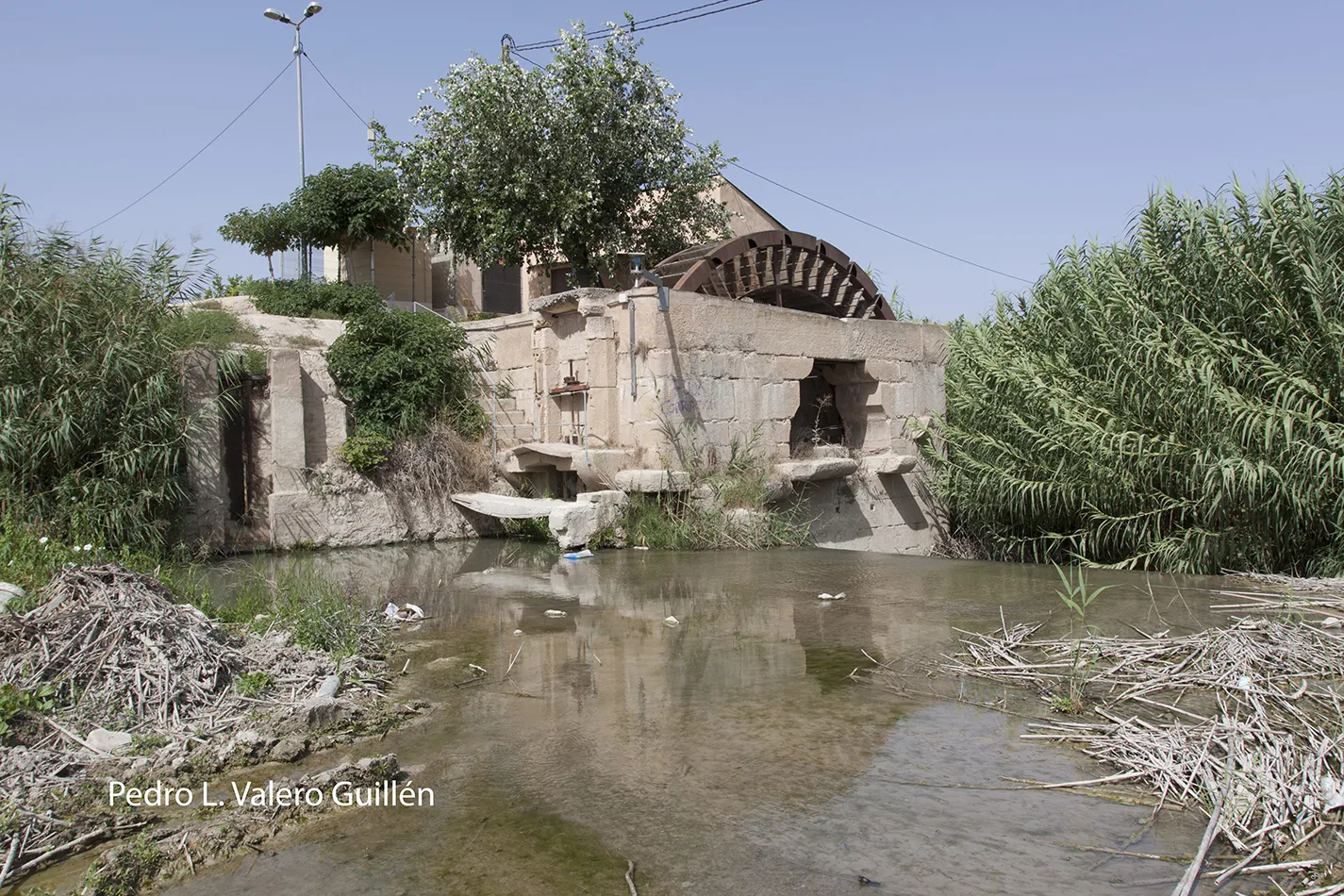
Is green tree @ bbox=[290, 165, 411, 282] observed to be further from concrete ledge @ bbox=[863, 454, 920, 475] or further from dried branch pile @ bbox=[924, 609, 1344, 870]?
dried branch pile @ bbox=[924, 609, 1344, 870]

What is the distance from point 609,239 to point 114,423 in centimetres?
1048

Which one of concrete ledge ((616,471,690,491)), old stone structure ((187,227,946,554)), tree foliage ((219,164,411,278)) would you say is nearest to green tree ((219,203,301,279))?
tree foliage ((219,164,411,278))

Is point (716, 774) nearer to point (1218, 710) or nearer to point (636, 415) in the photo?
point (1218, 710)

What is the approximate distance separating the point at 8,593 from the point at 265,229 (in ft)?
59.8

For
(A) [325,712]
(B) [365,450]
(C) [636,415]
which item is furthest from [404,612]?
(B) [365,450]

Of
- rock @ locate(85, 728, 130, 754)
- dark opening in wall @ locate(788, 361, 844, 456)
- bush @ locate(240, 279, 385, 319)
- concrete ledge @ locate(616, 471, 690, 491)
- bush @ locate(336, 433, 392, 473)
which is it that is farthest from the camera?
bush @ locate(240, 279, 385, 319)

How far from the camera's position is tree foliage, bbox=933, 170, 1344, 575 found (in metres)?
7.34

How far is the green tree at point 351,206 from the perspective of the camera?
19891 millimetres

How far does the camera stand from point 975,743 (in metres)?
3.46

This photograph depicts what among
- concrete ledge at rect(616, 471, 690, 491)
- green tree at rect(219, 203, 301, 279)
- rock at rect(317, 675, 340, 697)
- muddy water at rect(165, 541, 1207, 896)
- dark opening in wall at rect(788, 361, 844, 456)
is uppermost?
green tree at rect(219, 203, 301, 279)

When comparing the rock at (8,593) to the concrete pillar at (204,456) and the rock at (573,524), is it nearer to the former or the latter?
the concrete pillar at (204,456)

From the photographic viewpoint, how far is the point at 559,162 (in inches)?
630

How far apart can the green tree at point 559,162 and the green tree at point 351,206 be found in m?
2.94

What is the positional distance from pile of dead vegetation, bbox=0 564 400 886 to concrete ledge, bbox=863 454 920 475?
8146mm
